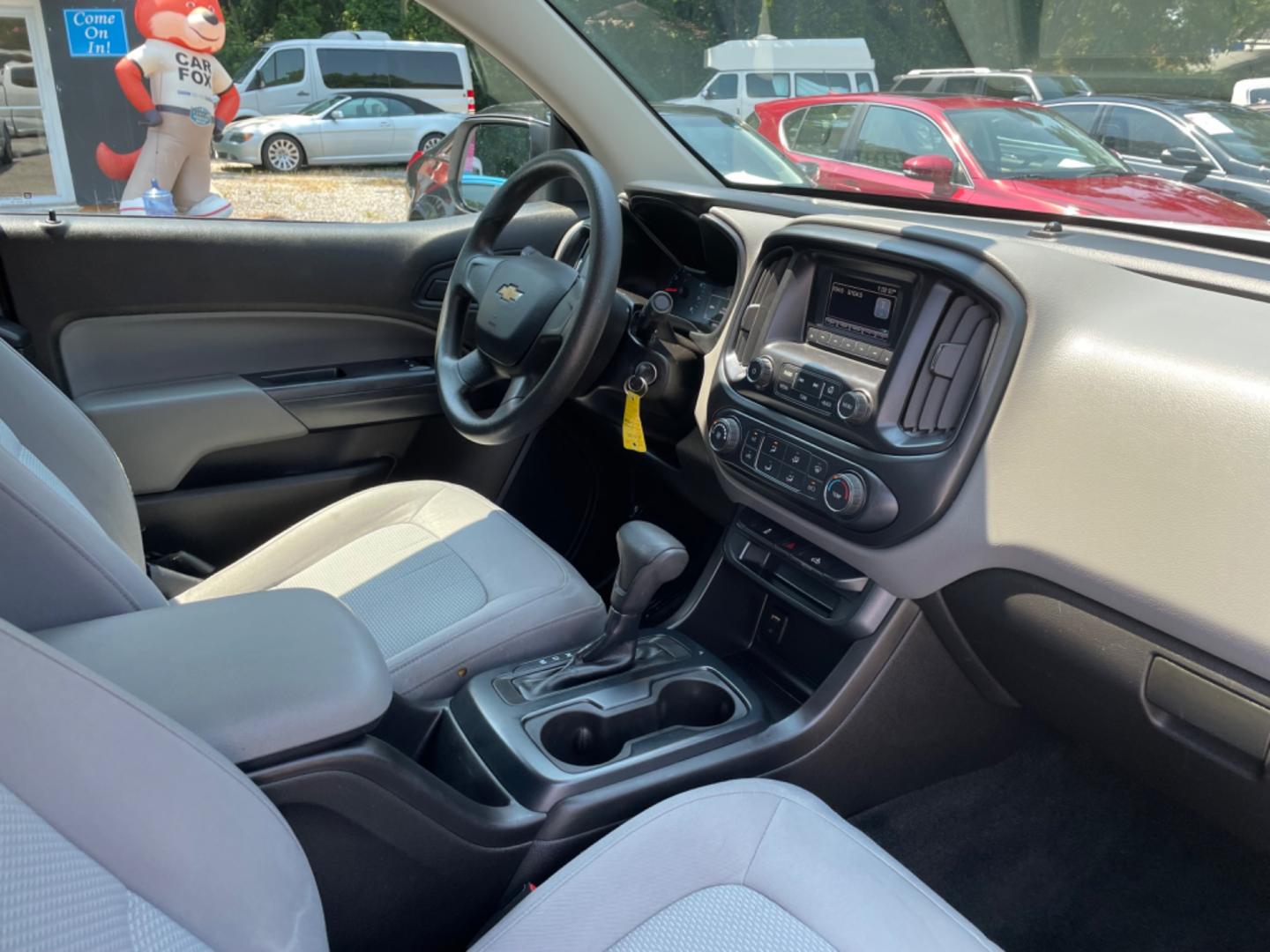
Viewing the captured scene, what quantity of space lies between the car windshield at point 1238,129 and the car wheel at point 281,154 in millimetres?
2242

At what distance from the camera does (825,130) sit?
1978 mm

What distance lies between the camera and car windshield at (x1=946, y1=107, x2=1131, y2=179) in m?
1.52

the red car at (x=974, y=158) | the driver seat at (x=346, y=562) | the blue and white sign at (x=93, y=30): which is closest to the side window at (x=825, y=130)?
the red car at (x=974, y=158)

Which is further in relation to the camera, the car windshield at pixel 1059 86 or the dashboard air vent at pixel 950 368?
the car windshield at pixel 1059 86

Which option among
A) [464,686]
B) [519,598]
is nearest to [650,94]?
[519,598]

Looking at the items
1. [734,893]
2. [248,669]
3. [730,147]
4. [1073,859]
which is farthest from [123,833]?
[730,147]

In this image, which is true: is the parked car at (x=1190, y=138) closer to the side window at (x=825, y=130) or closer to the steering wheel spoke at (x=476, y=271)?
the side window at (x=825, y=130)

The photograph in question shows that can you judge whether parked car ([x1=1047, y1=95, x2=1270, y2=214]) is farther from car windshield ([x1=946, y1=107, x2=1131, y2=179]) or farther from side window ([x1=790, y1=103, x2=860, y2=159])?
side window ([x1=790, y1=103, x2=860, y2=159])

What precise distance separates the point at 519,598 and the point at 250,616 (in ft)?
1.77

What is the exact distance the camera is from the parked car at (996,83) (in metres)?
1.51

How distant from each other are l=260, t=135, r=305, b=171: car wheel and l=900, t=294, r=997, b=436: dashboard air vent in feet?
6.75

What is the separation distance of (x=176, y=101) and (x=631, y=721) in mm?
1850

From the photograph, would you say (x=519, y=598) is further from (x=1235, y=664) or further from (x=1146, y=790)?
(x=1146, y=790)

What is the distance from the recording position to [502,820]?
50.8 inches
